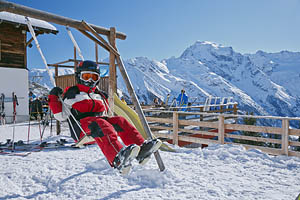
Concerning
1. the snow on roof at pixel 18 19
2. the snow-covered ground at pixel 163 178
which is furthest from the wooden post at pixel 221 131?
the snow on roof at pixel 18 19

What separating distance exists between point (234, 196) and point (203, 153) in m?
2.13

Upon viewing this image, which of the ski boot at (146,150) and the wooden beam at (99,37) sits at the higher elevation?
the wooden beam at (99,37)

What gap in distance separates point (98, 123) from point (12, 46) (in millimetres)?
12680

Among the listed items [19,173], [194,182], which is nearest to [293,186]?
[194,182]

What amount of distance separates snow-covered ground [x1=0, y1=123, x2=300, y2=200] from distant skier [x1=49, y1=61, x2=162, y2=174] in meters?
0.58

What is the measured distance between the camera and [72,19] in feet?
12.5

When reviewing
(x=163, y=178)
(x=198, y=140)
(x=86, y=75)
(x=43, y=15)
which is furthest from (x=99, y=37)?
(x=198, y=140)

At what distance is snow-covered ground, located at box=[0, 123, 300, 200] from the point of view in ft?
9.61

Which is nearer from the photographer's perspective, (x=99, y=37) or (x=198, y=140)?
(x=99, y=37)

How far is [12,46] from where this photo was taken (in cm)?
1282

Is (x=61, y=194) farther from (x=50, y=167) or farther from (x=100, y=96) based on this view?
(x=100, y=96)

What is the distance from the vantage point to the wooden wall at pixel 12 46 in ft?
40.8

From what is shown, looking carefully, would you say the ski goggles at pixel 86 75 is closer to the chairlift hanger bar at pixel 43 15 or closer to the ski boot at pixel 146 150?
the chairlift hanger bar at pixel 43 15

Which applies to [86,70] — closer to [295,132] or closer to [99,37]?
[99,37]
